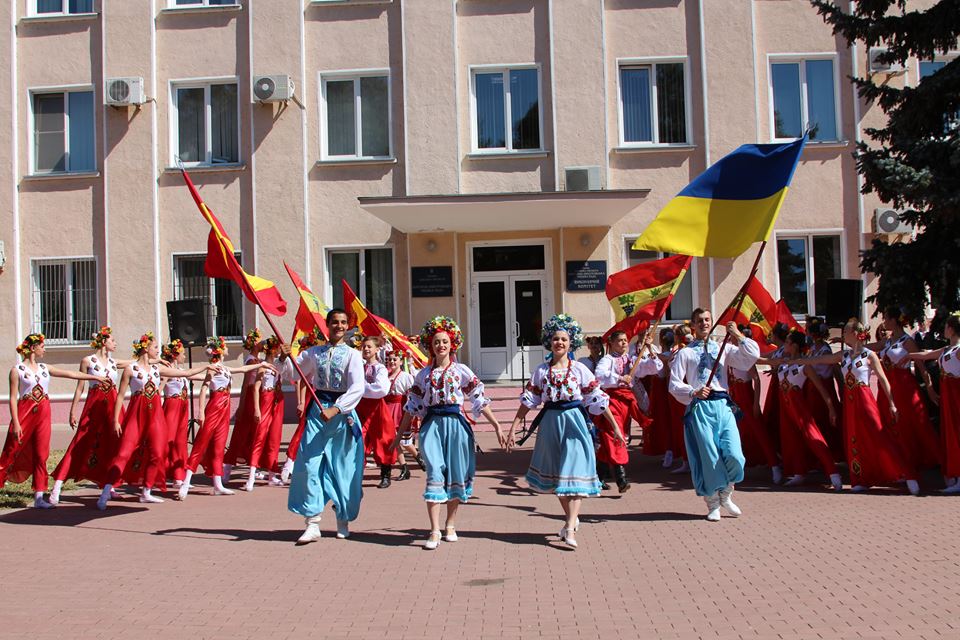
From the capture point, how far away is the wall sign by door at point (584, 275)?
749 inches

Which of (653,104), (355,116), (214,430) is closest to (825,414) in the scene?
(214,430)

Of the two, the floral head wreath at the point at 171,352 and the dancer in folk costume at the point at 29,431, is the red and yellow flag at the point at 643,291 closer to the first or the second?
the floral head wreath at the point at 171,352

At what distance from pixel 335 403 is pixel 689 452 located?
11.3ft

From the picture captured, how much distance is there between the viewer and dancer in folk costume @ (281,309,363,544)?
8.02 m

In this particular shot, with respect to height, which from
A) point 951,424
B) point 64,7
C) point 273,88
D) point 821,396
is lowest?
point 951,424

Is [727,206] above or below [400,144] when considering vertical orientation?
below

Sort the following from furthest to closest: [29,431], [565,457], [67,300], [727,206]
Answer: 1. [67,300]
2. [29,431]
3. [727,206]
4. [565,457]

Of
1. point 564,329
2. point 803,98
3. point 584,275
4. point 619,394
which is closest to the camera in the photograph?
point 564,329

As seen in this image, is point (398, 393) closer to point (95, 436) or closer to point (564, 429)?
point (95, 436)

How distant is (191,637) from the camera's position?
5.36m

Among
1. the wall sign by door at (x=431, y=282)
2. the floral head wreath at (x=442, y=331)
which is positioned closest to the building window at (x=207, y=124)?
the wall sign by door at (x=431, y=282)

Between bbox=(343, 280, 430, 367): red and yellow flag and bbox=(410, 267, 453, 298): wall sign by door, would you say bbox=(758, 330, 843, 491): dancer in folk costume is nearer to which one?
bbox=(343, 280, 430, 367): red and yellow flag

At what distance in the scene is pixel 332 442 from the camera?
8180mm

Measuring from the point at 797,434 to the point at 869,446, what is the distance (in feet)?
2.85
